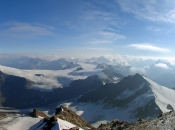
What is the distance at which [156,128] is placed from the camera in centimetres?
3738

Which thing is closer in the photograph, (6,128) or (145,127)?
(145,127)

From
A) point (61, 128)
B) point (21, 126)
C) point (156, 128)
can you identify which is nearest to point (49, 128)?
point (61, 128)

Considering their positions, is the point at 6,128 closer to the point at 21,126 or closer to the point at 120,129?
the point at 21,126

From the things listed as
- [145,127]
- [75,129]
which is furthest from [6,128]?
[145,127]

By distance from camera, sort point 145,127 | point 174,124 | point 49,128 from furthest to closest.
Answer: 1. point 49,128
2. point 145,127
3. point 174,124

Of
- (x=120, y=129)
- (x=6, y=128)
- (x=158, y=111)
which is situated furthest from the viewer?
(x=158, y=111)

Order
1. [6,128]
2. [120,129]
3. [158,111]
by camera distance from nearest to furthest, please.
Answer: [120,129], [6,128], [158,111]

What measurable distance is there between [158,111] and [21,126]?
142 meters

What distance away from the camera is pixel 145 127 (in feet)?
131

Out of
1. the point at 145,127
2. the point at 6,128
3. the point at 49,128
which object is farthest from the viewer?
the point at 6,128

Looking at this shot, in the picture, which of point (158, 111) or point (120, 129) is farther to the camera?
point (158, 111)

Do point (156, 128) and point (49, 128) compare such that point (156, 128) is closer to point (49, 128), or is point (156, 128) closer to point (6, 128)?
point (49, 128)

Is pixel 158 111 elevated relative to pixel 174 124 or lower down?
lower down

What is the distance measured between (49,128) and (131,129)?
20.1 meters
